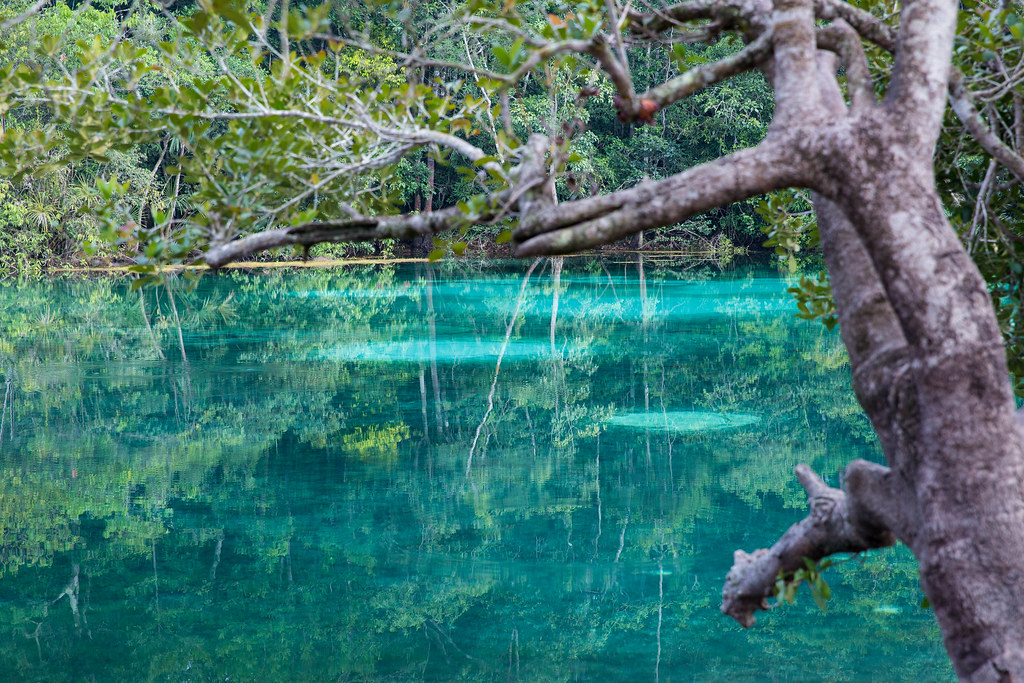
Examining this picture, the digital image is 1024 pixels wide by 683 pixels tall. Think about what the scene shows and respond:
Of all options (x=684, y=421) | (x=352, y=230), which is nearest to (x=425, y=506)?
(x=684, y=421)

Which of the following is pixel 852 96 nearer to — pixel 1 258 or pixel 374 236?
pixel 374 236

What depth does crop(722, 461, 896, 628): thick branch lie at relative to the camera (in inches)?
79.7

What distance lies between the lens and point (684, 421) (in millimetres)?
8266

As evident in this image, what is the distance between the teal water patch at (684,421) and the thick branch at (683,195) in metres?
6.43

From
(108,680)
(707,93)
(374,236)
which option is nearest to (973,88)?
(374,236)

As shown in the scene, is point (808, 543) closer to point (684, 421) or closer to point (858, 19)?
point (858, 19)

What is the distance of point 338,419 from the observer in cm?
850

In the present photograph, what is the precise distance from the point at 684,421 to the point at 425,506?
9.22 ft

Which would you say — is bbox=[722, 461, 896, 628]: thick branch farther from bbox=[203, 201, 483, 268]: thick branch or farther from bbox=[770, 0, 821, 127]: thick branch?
bbox=[203, 201, 483, 268]: thick branch

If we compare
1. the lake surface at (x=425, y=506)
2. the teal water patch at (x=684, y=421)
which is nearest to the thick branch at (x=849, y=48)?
the lake surface at (x=425, y=506)

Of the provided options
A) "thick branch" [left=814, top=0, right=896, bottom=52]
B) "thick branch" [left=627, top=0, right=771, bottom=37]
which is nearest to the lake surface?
"thick branch" [left=814, top=0, right=896, bottom=52]

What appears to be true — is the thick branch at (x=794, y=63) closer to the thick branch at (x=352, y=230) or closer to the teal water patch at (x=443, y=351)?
the thick branch at (x=352, y=230)

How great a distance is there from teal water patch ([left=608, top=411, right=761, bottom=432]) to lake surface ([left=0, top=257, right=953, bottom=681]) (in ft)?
0.13

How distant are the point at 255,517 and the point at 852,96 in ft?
16.5
